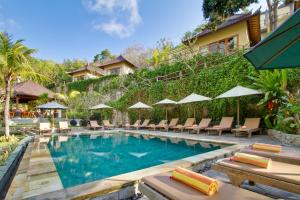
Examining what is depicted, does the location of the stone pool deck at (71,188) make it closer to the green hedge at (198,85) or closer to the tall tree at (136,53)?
the green hedge at (198,85)

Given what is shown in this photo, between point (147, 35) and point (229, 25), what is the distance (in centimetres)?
2377

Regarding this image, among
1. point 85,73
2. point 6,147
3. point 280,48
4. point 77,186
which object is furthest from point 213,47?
point 85,73

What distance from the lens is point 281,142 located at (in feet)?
26.2

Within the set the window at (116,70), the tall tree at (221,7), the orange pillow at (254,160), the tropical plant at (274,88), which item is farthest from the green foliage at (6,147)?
the window at (116,70)

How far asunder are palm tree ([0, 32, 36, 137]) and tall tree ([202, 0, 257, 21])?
9.91 metres

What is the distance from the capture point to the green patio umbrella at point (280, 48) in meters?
2.04

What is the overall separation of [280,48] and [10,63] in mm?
11756

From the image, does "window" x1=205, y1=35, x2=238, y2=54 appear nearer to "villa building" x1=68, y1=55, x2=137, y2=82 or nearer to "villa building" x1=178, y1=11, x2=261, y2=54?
"villa building" x1=178, y1=11, x2=261, y2=54

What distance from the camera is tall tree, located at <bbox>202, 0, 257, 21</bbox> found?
9.82m

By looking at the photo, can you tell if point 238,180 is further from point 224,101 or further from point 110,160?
point 224,101

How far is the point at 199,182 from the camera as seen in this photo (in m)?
2.41

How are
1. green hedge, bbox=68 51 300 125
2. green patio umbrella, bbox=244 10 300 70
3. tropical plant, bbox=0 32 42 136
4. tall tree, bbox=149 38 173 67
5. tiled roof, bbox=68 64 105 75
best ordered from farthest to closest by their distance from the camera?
tiled roof, bbox=68 64 105 75 < tall tree, bbox=149 38 173 67 < green hedge, bbox=68 51 300 125 < tropical plant, bbox=0 32 42 136 < green patio umbrella, bbox=244 10 300 70

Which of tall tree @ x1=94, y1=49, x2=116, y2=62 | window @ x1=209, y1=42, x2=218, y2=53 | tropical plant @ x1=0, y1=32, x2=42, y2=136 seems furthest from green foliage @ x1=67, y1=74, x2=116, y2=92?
tall tree @ x1=94, y1=49, x2=116, y2=62

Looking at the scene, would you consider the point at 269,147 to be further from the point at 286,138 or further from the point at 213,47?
the point at 213,47
